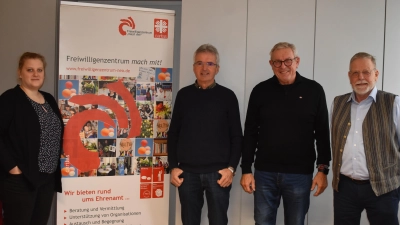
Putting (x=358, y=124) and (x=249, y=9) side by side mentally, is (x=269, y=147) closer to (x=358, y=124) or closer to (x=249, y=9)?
(x=358, y=124)

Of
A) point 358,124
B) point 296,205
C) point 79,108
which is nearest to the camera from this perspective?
point 358,124

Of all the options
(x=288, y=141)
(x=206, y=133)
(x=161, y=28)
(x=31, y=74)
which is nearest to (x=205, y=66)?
(x=206, y=133)

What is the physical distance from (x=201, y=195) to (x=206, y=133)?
0.46 m

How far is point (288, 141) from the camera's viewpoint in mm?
2170

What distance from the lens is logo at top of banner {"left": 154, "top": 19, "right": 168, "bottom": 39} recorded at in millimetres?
2830

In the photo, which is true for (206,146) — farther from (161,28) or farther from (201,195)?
(161,28)

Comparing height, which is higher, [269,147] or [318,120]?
[318,120]

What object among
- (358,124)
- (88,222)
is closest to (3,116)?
(88,222)

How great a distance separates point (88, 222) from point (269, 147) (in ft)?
5.33

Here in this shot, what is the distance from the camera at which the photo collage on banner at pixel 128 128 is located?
270cm

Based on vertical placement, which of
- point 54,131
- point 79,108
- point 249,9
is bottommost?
point 54,131

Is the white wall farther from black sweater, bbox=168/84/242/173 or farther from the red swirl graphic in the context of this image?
the red swirl graphic

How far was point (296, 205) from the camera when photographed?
217 cm

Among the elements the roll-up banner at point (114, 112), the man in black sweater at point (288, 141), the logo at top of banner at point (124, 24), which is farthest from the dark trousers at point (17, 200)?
the man in black sweater at point (288, 141)
